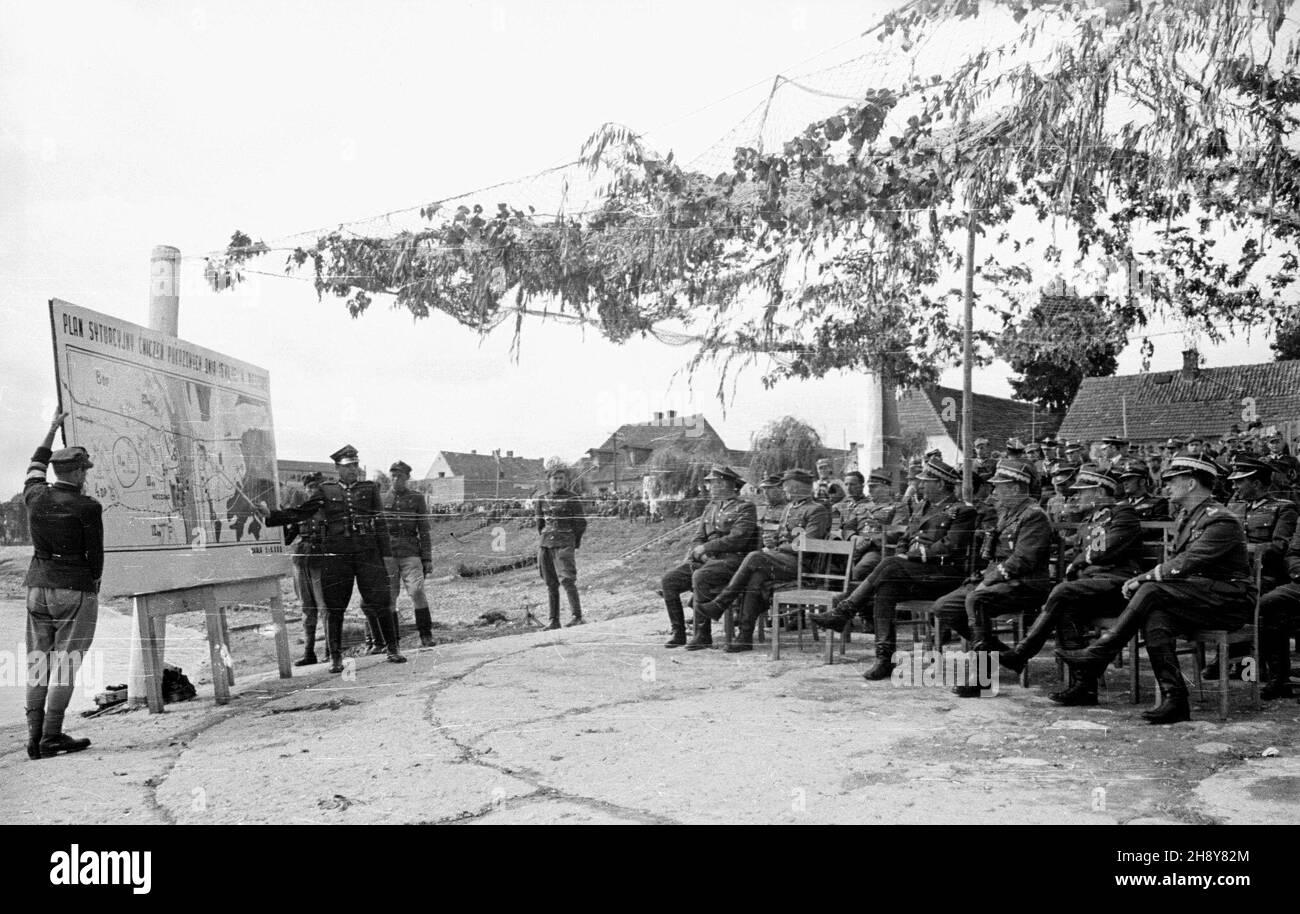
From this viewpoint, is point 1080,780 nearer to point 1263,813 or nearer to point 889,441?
point 1263,813

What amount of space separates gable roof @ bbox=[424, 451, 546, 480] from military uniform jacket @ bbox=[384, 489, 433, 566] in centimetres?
43

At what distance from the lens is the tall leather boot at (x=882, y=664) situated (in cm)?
606

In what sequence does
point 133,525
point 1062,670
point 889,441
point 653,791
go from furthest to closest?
1. point 889,441
2. point 1062,670
3. point 133,525
4. point 653,791

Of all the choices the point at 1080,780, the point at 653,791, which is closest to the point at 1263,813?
the point at 1080,780

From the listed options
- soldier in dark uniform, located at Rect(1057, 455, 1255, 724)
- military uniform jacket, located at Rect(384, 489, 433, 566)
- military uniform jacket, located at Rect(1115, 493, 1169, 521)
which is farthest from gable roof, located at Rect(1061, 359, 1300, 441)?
military uniform jacket, located at Rect(384, 489, 433, 566)

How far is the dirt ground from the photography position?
3.54 metres

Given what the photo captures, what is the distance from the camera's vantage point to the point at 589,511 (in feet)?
27.1

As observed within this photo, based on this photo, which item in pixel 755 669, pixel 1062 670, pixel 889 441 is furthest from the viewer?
pixel 889 441

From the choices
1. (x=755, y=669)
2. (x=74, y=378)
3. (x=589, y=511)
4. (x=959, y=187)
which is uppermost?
(x=959, y=187)

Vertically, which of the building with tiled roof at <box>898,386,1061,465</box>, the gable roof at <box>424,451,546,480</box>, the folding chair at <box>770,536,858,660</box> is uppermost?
the building with tiled roof at <box>898,386,1061,465</box>

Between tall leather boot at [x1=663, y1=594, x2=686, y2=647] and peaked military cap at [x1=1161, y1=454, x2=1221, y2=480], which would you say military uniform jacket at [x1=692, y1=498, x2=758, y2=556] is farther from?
peaked military cap at [x1=1161, y1=454, x2=1221, y2=480]

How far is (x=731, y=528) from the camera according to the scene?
765 centimetres

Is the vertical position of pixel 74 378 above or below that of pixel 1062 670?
above

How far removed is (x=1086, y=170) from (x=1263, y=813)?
11.6 ft
